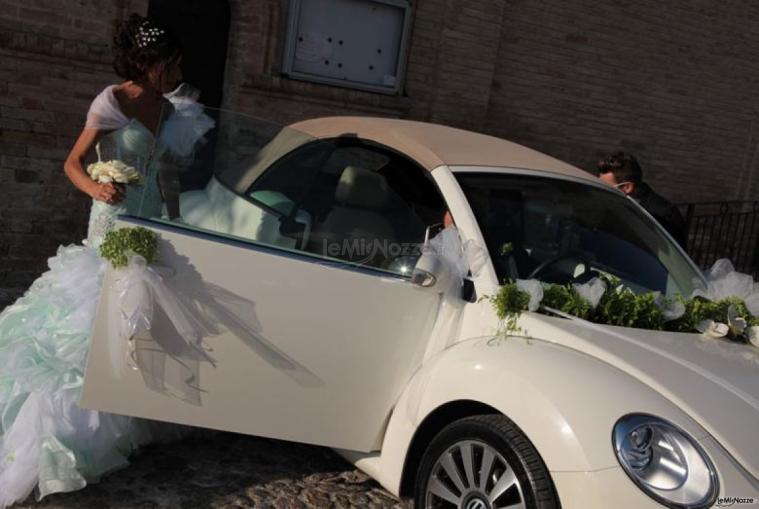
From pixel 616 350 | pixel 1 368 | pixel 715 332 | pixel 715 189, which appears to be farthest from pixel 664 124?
pixel 1 368

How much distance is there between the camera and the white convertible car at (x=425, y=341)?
2.30m

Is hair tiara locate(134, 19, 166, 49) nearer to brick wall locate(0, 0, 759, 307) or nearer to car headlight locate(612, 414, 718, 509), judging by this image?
car headlight locate(612, 414, 718, 509)

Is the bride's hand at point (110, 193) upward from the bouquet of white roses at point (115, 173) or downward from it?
downward

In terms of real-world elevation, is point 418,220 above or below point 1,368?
above

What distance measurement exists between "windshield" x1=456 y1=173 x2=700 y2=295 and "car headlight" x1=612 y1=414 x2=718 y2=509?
854 mm

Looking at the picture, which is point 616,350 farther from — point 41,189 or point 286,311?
point 41,189

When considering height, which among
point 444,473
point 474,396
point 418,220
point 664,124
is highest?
point 664,124

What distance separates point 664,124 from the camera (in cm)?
956

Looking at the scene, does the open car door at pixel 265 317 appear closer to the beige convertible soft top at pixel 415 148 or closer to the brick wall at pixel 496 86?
the beige convertible soft top at pixel 415 148

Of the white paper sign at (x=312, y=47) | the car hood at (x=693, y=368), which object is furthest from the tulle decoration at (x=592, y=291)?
the white paper sign at (x=312, y=47)

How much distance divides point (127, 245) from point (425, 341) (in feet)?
4.01

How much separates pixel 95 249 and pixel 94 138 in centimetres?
48

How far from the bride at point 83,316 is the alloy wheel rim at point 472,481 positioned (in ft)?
4.47

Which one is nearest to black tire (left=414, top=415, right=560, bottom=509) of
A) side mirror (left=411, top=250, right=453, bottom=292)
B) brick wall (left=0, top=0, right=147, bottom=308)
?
side mirror (left=411, top=250, right=453, bottom=292)
